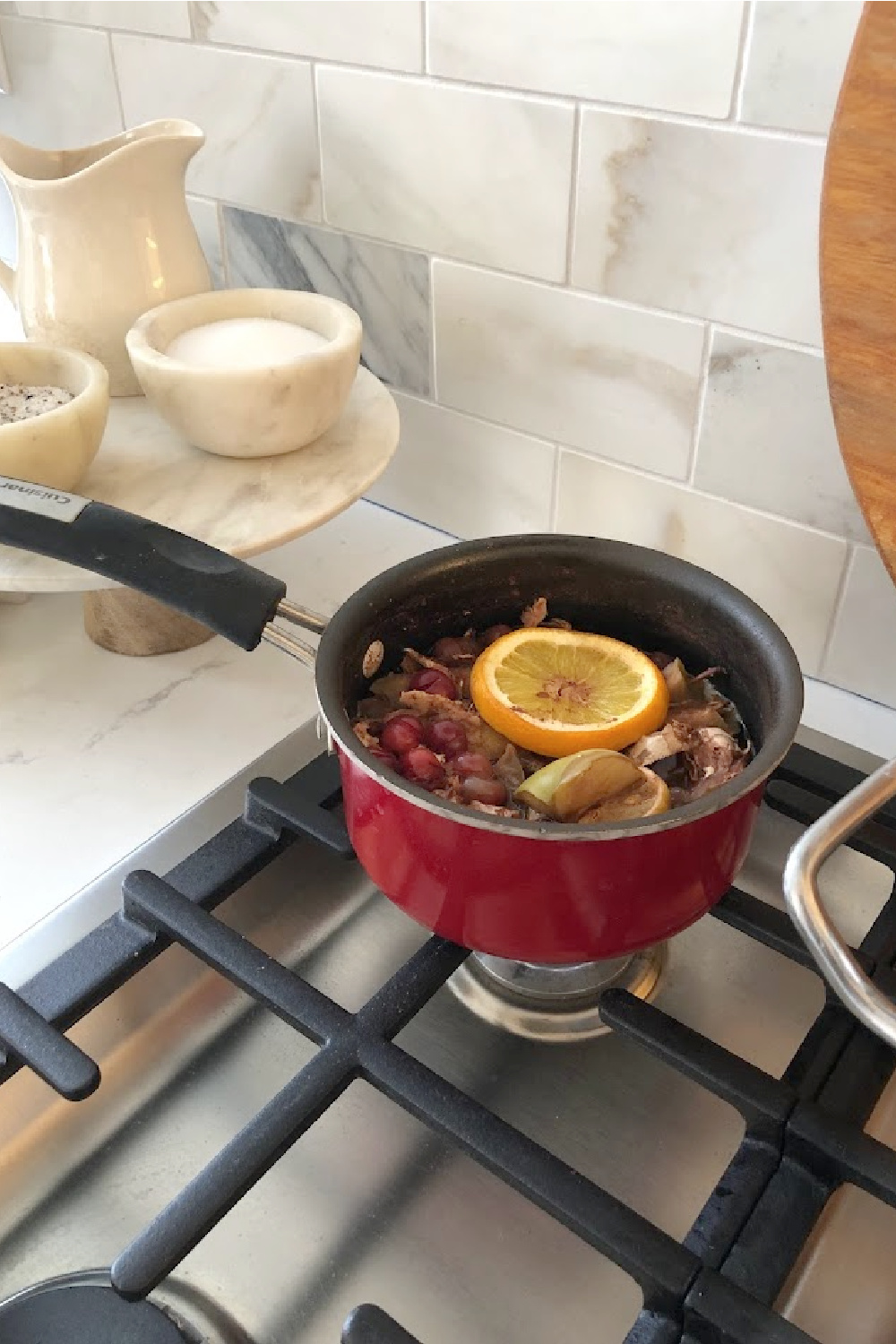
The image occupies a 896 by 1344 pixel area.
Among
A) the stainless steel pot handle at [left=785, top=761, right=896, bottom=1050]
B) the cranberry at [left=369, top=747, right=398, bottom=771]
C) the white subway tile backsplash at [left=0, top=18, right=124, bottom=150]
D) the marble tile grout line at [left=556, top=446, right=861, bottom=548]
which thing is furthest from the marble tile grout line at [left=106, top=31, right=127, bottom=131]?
the stainless steel pot handle at [left=785, top=761, right=896, bottom=1050]

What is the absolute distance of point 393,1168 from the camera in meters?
0.42

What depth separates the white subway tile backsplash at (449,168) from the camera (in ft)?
1.92

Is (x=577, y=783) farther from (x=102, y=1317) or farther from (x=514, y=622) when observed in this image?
(x=102, y=1317)

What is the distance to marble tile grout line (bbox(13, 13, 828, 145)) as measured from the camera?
1.68 feet

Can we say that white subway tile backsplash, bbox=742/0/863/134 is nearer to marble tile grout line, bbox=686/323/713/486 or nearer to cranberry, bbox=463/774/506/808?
marble tile grout line, bbox=686/323/713/486

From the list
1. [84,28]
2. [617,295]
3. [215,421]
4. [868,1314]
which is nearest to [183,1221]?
[868,1314]

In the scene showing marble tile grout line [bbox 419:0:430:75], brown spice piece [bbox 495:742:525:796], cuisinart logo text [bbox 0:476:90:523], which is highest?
marble tile grout line [bbox 419:0:430:75]

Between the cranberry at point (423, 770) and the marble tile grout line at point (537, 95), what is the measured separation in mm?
319

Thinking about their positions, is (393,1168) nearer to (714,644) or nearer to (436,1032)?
(436,1032)

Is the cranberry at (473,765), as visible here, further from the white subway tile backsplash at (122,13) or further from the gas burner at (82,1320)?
the white subway tile backsplash at (122,13)

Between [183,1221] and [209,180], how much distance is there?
631mm

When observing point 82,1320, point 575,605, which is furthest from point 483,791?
point 82,1320

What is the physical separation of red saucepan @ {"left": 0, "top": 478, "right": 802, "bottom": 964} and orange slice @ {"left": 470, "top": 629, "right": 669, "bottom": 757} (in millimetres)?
26

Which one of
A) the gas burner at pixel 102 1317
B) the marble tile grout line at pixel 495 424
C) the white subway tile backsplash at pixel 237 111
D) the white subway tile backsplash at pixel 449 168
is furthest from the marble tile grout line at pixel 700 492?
the gas burner at pixel 102 1317
